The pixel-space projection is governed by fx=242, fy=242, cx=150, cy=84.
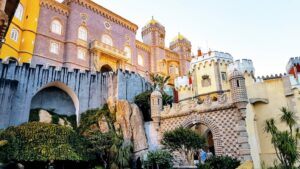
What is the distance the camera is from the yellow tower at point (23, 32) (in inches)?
1130

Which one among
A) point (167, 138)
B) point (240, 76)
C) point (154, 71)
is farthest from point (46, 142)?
point (154, 71)

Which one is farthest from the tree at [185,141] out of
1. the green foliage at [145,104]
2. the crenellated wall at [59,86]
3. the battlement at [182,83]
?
the battlement at [182,83]

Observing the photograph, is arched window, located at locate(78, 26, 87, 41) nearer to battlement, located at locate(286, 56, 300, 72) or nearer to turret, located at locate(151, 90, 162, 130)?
turret, located at locate(151, 90, 162, 130)

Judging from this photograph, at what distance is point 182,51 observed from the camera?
175 ft

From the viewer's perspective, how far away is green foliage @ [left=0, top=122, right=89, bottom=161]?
49.3 ft

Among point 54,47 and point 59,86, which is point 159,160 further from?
point 54,47

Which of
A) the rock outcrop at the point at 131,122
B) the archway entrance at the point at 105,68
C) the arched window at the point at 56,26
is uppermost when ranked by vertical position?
the arched window at the point at 56,26

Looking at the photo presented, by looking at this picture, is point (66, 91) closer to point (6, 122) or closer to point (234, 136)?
point (6, 122)

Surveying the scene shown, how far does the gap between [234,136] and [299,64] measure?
611 inches

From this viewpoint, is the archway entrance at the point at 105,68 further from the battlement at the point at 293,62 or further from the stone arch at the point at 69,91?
the battlement at the point at 293,62

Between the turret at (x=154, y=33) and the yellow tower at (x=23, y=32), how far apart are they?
72.6 feet

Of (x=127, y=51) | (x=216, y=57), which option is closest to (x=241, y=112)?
(x=216, y=57)

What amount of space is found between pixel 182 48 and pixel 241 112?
38192 millimetres

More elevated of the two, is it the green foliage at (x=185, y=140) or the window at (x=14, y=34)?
the window at (x=14, y=34)
